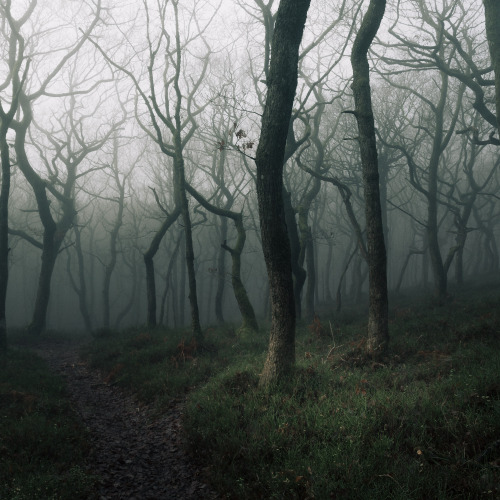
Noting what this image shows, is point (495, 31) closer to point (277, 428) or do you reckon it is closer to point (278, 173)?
point (278, 173)

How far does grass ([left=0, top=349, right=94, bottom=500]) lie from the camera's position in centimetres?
453

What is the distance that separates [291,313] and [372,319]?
213cm

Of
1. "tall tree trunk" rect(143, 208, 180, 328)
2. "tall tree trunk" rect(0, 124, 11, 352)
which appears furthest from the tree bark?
"tall tree trunk" rect(0, 124, 11, 352)

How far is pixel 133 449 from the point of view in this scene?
6.25 m

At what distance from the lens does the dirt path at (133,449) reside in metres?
4.99

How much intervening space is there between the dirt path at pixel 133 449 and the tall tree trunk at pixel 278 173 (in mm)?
1929

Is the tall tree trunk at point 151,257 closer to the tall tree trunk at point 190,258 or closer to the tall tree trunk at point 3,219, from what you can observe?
the tall tree trunk at point 190,258

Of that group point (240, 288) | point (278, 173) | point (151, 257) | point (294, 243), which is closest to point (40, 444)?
point (278, 173)

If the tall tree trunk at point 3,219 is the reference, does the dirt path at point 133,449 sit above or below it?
below

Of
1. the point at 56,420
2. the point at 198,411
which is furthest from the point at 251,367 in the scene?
the point at 56,420

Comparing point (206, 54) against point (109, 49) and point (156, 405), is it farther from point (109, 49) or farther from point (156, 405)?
point (156, 405)

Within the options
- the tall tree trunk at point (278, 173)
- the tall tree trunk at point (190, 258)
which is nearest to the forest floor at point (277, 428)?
the tall tree trunk at point (278, 173)

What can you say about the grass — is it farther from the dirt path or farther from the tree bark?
the tree bark

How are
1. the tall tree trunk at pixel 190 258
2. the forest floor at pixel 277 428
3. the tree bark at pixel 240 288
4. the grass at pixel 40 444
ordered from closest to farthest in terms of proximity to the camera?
the forest floor at pixel 277 428 < the grass at pixel 40 444 < the tall tree trunk at pixel 190 258 < the tree bark at pixel 240 288
